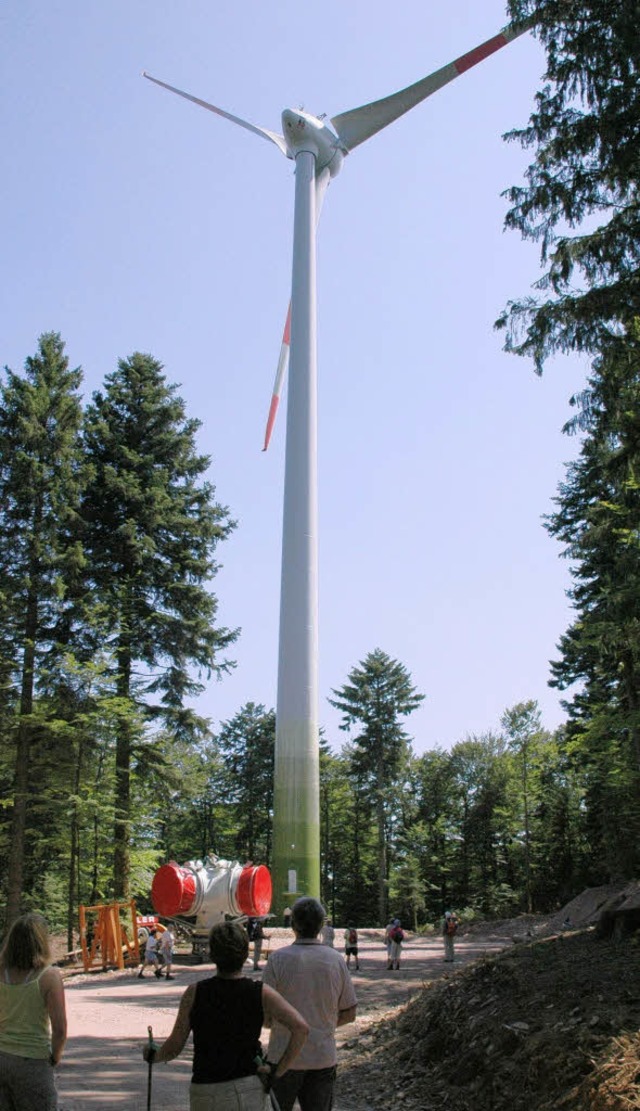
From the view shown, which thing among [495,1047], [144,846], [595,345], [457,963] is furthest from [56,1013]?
[144,846]

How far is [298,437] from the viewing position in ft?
100

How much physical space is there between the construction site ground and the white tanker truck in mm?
9226

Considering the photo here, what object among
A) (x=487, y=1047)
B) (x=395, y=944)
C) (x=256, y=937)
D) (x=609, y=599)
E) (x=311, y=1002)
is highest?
(x=609, y=599)

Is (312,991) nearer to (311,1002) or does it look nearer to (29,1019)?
(311,1002)

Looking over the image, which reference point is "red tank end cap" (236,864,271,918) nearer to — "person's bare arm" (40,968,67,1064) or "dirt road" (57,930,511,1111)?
"dirt road" (57,930,511,1111)

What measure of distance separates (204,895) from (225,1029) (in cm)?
2125

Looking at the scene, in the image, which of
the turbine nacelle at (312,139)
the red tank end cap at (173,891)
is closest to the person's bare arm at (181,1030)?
the red tank end cap at (173,891)

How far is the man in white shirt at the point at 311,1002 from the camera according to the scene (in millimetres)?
4691

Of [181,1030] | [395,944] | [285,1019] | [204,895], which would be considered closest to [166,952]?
[204,895]

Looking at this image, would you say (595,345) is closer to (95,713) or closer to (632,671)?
(632,671)

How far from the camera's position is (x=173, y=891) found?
2314cm

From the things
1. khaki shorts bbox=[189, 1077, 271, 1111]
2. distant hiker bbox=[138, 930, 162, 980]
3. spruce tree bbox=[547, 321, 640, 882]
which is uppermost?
spruce tree bbox=[547, 321, 640, 882]

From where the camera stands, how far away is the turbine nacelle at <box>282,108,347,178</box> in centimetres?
3481

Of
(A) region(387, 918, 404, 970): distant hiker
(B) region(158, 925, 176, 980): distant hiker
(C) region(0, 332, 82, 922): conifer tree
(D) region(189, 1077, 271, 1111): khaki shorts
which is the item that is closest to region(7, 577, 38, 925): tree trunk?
(C) region(0, 332, 82, 922): conifer tree
